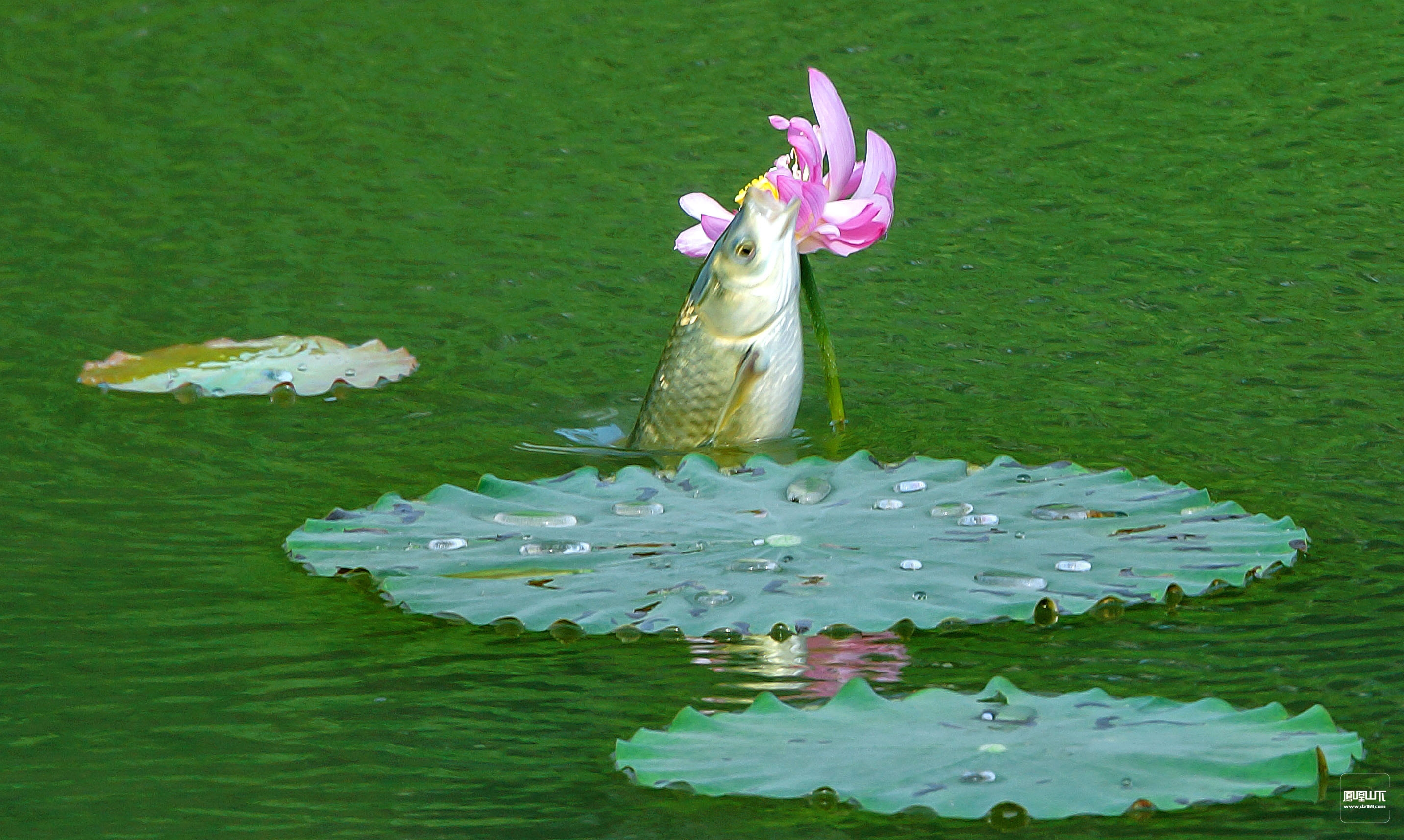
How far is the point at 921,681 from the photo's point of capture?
2812mm

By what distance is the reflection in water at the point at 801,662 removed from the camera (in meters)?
2.78

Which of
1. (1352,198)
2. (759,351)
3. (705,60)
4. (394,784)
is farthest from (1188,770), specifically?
(705,60)

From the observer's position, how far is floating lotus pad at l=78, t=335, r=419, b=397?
4.75 metres

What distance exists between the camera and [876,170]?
151 inches

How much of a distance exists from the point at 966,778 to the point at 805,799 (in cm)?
30

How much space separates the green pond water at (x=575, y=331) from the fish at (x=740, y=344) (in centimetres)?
23

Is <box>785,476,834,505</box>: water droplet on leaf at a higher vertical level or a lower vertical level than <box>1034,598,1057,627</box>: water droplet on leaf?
higher

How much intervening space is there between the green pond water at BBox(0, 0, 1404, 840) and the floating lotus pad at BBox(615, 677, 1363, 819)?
0.08 m

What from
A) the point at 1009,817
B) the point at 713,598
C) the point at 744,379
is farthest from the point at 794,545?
the point at 1009,817

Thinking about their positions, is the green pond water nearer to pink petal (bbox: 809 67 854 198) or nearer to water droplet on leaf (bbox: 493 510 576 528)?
water droplet on leaf (bbox: 493 510 576 528)

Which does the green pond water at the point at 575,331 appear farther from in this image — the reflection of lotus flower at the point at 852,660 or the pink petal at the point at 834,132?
the pink petal at the point at 834,132

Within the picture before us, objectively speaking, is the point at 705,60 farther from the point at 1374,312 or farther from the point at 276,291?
the point at 1374,312

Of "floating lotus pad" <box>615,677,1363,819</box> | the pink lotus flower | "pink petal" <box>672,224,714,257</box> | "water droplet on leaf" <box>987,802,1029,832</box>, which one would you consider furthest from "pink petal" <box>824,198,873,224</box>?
"water droplet on leaf" <box>987,802,1029,832</box>

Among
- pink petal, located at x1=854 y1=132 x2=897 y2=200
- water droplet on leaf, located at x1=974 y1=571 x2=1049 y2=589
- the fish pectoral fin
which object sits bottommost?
water droplet on leaf, located at x1=974 y1=571 x2=1049 y2=589
